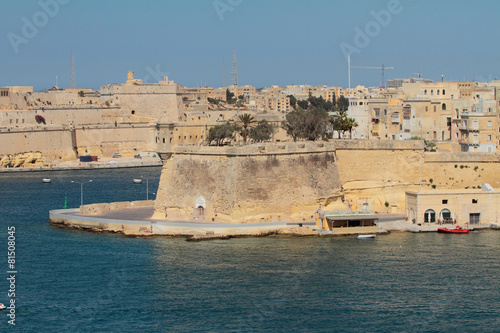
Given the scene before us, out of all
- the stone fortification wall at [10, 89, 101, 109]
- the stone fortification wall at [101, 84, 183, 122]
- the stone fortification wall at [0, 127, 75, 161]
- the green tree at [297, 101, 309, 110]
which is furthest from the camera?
the green tree at [297, 101, 309, 110]

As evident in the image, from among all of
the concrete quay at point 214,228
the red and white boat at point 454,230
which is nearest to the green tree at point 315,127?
the concrete quay at point 214,228

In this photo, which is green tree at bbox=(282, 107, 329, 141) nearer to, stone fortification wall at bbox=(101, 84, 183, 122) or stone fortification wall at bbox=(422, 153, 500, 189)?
stone fortification wall at bbox=(422, 153, 500, 189)

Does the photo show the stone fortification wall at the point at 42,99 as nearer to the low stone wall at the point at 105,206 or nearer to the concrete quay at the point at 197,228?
the low stone wall at the point at 105,206

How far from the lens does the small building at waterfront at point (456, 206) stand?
38.5 meters

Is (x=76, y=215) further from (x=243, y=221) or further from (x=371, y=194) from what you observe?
(x=371, y=194)

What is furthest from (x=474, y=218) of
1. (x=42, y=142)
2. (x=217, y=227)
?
(x=42, y=142)

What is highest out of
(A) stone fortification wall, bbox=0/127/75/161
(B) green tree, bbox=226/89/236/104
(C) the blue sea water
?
(B) green tree, bbox=226/89/236/104

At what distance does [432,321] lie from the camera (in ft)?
83.0

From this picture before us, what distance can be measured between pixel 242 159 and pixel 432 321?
594 inches

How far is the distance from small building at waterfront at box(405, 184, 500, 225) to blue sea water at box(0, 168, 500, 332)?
1.79 metres

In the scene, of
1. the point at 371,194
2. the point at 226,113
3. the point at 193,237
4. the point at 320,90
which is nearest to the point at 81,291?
the point at 193,237

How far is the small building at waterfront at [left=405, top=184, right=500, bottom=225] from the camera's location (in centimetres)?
3847

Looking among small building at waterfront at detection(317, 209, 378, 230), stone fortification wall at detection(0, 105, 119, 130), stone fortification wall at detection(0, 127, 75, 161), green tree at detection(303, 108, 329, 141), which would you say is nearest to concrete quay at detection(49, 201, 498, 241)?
small building at waterfront at detection(317, 209, 378, 230)

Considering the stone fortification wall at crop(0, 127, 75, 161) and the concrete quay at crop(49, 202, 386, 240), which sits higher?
the stone fortification wall at crop(0, 127, 75, 161)
